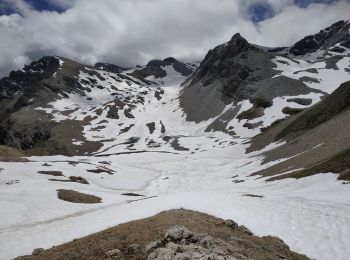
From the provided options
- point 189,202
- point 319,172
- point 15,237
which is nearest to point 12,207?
point 15,237

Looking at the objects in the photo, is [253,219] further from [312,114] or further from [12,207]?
[312,114]

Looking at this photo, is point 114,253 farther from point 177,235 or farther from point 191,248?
point 191,248

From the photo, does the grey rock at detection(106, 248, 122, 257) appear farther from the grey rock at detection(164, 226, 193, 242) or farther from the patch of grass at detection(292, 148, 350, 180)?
the patch of grass at detection(292, 148, 350, 180)

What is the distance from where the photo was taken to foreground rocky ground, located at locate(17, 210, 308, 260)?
58.5 ft

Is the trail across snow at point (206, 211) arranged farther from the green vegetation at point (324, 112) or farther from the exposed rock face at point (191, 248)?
the green vegetation at point (324, 112)

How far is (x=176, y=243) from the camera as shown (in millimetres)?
18828

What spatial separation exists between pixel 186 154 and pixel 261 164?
72.7 metres

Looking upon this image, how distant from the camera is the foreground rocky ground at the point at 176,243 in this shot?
58.5 ft

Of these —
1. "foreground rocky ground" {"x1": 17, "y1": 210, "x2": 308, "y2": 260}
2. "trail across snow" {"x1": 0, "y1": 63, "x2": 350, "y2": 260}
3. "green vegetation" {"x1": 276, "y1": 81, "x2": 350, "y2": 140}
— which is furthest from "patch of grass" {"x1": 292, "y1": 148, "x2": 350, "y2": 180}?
"green vegetation" {"x1": 276, "y1": 81, "x2": 350, "y2": 140}

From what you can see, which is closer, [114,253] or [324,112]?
[114,253]

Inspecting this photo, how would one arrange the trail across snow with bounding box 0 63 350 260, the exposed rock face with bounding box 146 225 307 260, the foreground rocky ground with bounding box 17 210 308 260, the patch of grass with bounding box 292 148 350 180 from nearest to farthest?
the exposed rock face with bounding box 146 225 307 260 → the foreground rocky ground with bounding box 17 210 308 260 → the trail across snow with bounding box 0 63 350 260 → the patch of grass with bounding box 292 148 350 180

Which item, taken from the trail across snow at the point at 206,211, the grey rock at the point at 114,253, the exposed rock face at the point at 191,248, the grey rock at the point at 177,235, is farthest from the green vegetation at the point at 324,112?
the grey rock at the point at 114,253

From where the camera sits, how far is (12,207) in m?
44.6

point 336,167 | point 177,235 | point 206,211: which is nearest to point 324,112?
point 336,167
